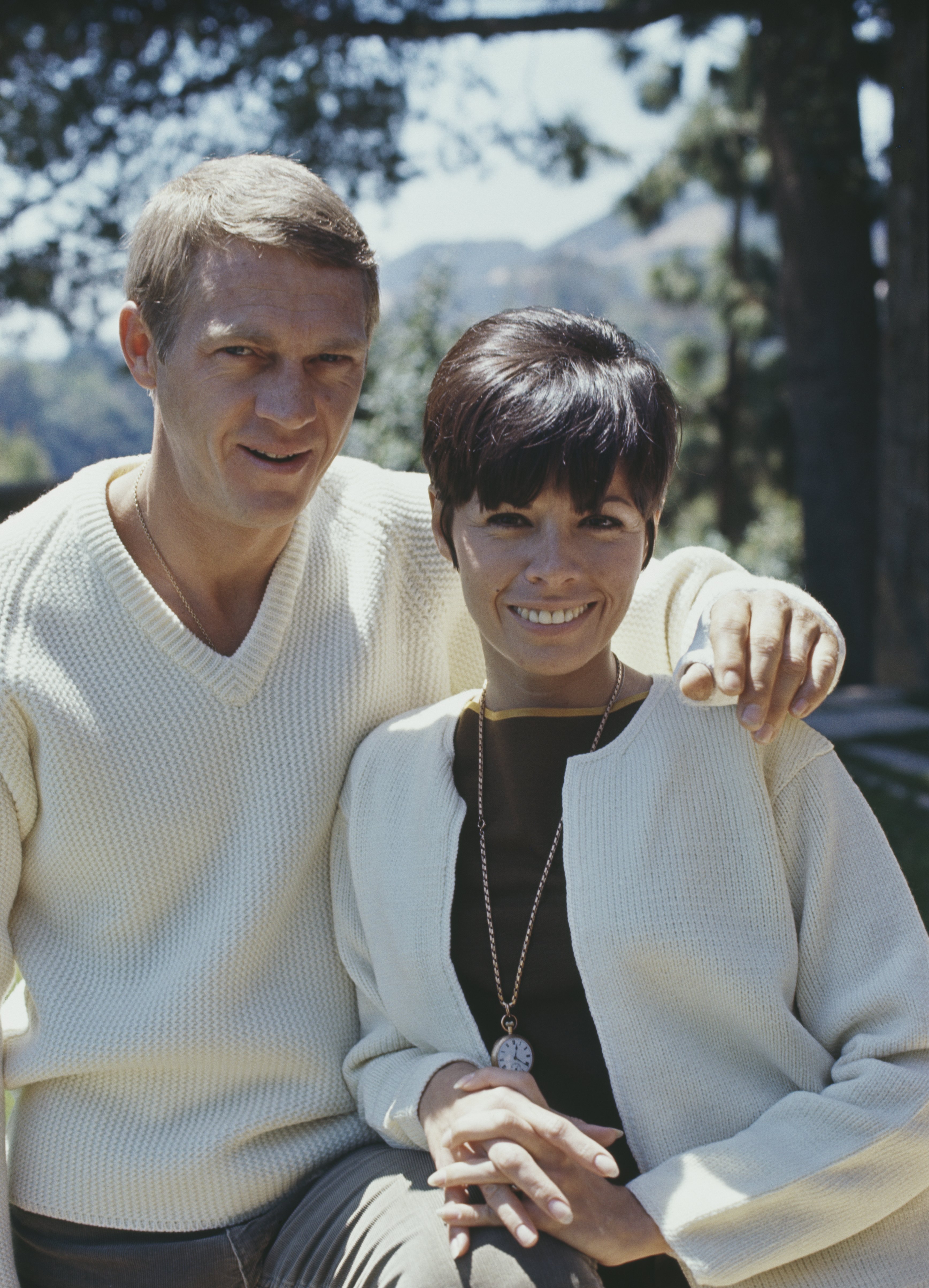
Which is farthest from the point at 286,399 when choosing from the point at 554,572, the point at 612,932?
the point at 612,932

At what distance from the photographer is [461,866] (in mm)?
1968

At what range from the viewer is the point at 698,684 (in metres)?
1.82

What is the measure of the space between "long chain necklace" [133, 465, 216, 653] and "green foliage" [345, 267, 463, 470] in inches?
221

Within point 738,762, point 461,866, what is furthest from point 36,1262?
point 738,762

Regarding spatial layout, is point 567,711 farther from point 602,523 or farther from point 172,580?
point 172,580

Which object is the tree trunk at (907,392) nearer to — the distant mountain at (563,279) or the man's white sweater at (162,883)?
the distant mountain at (563,279)

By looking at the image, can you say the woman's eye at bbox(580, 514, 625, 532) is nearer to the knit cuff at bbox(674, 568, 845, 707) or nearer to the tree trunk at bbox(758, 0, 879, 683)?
the knit cuff at bbox(674, 568, 845, 707)

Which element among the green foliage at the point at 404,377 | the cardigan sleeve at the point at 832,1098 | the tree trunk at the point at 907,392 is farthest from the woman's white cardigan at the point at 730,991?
the tree trunk at the point at 907,392

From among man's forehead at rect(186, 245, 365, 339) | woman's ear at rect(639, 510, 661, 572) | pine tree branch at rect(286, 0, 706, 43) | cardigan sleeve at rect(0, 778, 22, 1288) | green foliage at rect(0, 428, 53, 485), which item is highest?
green foliage at rect(0, 428, 53, 485)

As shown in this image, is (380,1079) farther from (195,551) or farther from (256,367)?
(256,367)

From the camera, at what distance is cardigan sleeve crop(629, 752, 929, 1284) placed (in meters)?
1.60

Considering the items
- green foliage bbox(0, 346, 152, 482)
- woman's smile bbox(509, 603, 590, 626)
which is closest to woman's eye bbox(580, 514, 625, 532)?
woman's smile bbox(509, 603, 590, 626)

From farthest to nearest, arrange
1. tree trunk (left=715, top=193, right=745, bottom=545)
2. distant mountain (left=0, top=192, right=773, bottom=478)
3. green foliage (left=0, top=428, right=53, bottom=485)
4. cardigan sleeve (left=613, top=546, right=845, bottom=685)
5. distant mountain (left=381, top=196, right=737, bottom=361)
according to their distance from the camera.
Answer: green foliage (left=0, top=428, right=53, bottom=485) < tree trunk (left=715, top=193, right=745, bottom=545) < distant mountain (left=0, top=192, right=773, bottom=478) < distant mountain (left=381, top=196, right=737, bottom=361) < cardigan sleeve (left=613, top=546, right=845, bottom=685)

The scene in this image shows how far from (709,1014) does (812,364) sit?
885 cm
